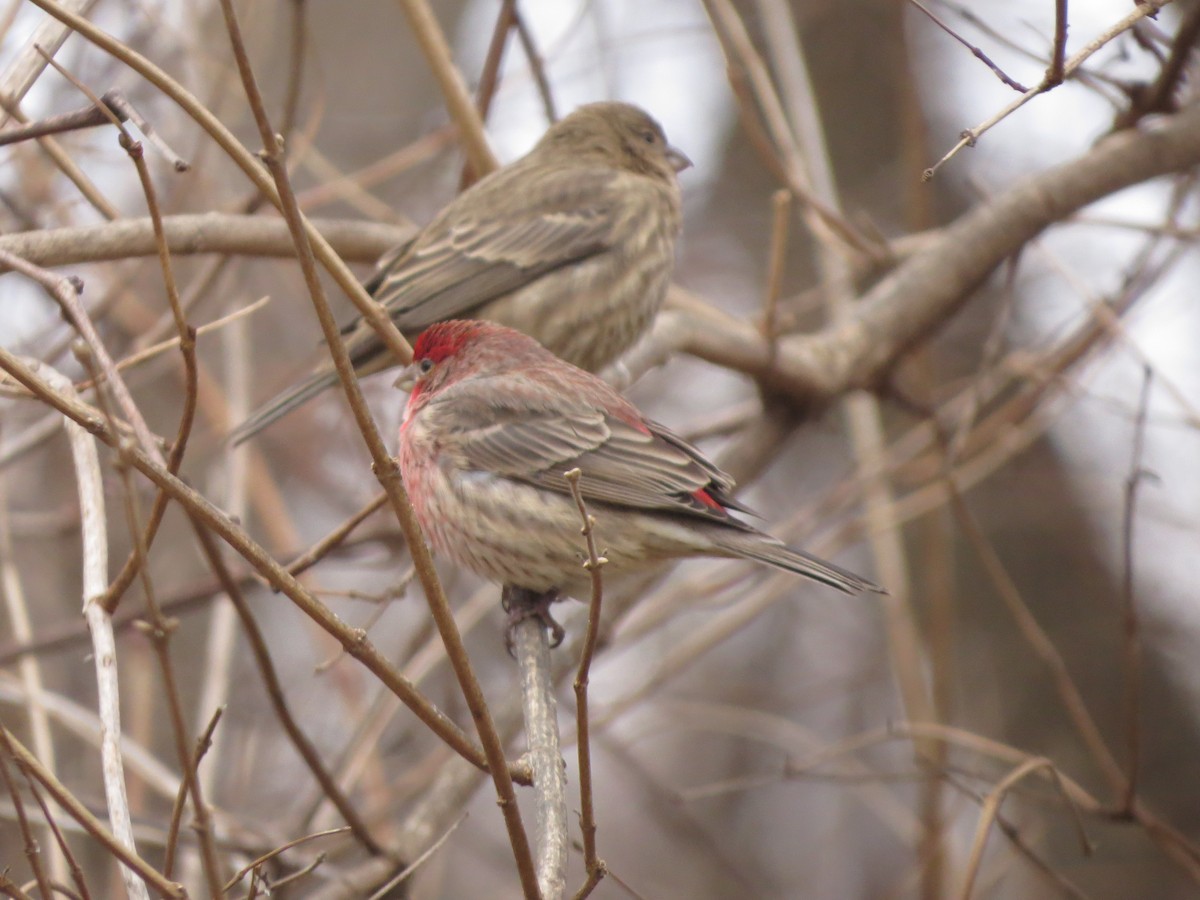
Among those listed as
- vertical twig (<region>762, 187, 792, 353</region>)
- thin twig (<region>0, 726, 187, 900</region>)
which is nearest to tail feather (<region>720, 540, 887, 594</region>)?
vertical twig (<region>762, 187, 792, 353</region>)

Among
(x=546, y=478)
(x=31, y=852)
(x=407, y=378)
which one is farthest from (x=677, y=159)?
(x=31, y=852)

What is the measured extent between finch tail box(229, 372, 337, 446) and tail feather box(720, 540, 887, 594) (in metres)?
1.65

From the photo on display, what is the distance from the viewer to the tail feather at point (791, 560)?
327 centimetres

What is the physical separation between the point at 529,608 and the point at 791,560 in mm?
807

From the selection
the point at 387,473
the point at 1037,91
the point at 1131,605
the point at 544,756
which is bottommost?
the point at 544,756

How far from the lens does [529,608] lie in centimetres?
376

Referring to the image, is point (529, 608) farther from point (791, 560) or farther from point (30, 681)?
point (30, 681)

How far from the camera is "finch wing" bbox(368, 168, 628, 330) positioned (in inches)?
196

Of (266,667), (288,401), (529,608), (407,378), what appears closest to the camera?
(266,667)

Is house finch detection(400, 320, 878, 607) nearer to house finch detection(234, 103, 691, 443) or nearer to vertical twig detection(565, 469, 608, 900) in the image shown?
house finch detection(234, 103, 691, 443)

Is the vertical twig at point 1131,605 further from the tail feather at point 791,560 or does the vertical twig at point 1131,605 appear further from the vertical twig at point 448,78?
the vertical twig at point 448,78

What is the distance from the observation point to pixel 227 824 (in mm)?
4504

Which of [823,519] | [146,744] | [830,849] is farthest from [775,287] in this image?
[830,849]

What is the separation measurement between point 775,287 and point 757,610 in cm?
147
